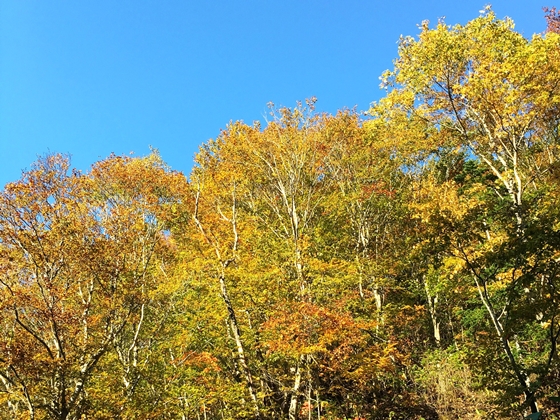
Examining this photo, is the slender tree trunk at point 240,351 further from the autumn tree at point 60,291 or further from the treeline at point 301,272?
the autumn tree at point 60,291

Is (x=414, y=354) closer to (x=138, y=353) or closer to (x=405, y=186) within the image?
(x=405, y=186)

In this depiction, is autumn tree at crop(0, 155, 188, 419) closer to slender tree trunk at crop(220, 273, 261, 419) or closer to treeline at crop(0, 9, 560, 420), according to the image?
treeline at crop(0, 9, 560, 420)

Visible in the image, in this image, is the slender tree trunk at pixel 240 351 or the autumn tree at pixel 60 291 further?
the slender tree trunk at pixel 240 351

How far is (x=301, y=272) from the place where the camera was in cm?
1215

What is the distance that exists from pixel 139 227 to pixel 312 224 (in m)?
8.07

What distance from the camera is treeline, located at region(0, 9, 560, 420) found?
329 inches

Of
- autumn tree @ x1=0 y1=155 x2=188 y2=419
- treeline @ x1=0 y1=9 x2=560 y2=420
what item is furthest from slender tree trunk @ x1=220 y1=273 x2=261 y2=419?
autumn tree @ x1=0 y1=155 x2=188 y2=419

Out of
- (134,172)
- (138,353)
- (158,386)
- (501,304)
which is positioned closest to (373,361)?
(501,304)

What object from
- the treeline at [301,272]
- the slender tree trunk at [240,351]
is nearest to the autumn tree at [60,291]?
the treeline at [301,272]

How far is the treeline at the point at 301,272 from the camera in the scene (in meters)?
8.37

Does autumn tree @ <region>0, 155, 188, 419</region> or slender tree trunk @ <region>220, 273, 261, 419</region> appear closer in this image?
autumn tree @ <region>0, 155, 188, 419</region>

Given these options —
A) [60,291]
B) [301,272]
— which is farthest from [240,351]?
[60,291]

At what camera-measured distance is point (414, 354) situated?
17.5 m

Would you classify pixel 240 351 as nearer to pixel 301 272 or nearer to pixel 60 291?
pixel 301 272
